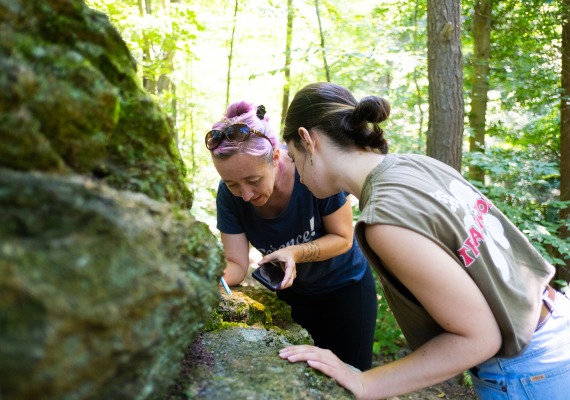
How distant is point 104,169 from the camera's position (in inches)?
44.1

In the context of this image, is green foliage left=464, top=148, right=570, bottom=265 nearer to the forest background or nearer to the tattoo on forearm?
the forest background

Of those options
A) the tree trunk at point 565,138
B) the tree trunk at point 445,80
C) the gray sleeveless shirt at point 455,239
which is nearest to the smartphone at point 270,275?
the gray sleeveless shirt at point 455,239

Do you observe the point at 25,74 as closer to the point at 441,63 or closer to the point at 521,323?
the point at 521,323

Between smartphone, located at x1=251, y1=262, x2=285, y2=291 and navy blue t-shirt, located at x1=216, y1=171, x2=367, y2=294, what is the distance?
269mm

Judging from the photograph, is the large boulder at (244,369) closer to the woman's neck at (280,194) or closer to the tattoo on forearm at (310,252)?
the tattoo on forearm at (310,252)

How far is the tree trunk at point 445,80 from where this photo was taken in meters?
4.04

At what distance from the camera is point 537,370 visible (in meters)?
1.51

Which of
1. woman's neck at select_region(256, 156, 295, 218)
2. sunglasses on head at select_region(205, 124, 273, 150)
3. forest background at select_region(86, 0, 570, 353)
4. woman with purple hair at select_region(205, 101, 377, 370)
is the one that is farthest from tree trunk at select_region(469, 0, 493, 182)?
sunglasses on head at select_region(205, 124, 273, 150)

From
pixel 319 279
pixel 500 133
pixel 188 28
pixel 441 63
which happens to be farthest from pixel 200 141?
pixel 319 279

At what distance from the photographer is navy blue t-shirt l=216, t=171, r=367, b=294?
2461 mm

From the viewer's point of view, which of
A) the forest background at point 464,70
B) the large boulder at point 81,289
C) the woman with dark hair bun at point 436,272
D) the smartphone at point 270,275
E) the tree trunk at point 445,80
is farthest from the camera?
the forest background at point 464,70

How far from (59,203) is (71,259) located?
132 millimetres

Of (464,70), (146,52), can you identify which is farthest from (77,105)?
(464,70)

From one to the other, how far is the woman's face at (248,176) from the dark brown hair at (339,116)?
1.22ft
